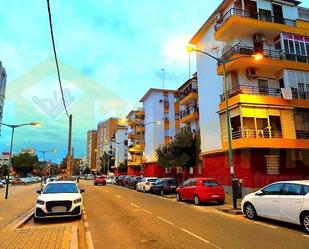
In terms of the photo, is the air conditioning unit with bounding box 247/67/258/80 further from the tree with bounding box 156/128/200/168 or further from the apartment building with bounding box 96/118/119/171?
the apartment building with bounding box 96/118/119/171

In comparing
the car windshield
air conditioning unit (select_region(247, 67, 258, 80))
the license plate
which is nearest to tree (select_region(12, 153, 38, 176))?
air conditioning unit (select_region(247, 67, 258, 80))

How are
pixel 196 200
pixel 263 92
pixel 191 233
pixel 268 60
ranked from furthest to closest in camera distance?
pixel 263 92
pixel 268 60
pixel 196 200
pixel 191 233

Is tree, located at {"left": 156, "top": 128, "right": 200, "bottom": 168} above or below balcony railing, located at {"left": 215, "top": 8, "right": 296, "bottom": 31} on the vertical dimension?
below

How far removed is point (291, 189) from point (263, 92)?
1621 cm

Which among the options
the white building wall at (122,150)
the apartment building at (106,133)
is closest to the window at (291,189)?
the white building wall at (122,150)

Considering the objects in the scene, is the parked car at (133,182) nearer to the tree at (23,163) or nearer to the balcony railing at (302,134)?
the balcony railing at (302,134)

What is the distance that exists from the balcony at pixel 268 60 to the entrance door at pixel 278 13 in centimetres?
340

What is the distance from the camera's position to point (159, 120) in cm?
5834

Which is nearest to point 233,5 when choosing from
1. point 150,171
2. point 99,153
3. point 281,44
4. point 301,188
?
point 281,44

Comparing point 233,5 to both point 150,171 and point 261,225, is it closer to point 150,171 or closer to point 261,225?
point 261,225

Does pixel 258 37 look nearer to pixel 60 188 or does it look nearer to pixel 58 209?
pixel 60 188

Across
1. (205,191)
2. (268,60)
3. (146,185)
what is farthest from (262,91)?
(146,185)

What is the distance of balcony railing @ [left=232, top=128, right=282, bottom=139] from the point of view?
906 inches

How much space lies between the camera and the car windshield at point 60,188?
13.9 metres
